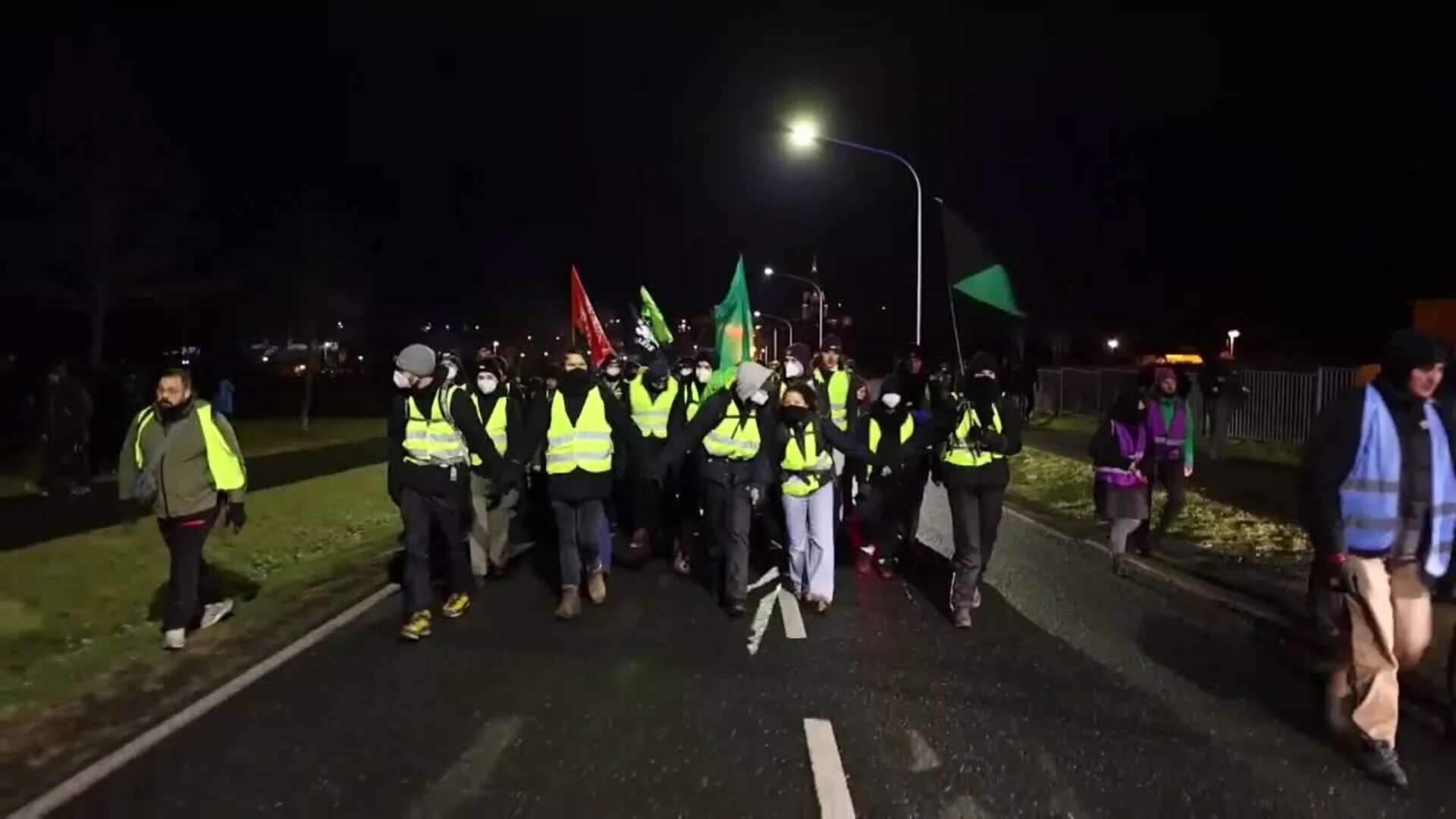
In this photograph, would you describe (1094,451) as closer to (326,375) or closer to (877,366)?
(326,375)

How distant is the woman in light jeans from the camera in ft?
29.4

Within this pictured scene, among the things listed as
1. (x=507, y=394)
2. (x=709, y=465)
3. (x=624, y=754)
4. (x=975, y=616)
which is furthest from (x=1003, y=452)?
(x=507, y=394)

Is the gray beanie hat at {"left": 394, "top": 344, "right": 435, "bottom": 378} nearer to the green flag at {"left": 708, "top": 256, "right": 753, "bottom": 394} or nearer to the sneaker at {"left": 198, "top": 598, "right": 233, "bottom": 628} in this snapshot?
the sneaker at {"left": 198, "top": 598, "right": 233, "bottom": 628}

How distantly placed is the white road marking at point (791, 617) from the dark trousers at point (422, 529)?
7.55ft

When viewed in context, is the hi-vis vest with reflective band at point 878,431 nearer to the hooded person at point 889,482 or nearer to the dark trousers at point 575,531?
the hooded person at point 889,482

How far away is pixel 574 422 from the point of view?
339 inches

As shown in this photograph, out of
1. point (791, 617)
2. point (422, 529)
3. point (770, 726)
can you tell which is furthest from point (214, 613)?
point (770, 726)

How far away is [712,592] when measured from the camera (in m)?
9.98

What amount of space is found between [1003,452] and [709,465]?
2.06m

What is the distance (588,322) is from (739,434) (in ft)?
28.5

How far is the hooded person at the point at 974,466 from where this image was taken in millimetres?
8438

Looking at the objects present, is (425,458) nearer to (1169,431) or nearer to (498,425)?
(498,425)

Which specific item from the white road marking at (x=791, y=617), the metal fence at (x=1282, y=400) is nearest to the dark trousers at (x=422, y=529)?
the white road marking at (x=791, y=617)

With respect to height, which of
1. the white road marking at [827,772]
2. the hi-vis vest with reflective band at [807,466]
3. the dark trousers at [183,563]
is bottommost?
the white road marking at [827,772]
